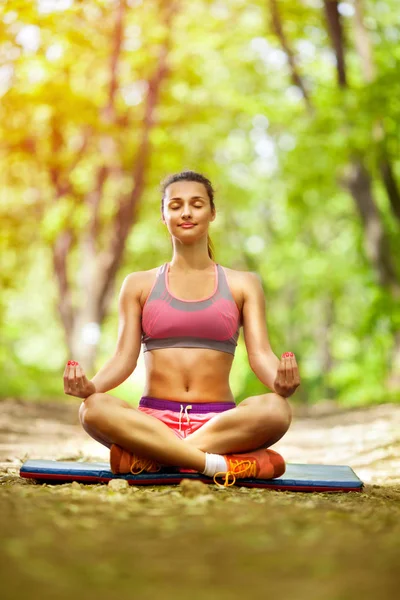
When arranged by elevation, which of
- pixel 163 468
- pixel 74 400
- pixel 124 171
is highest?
pixel 124 171

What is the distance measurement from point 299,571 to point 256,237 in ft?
76.0

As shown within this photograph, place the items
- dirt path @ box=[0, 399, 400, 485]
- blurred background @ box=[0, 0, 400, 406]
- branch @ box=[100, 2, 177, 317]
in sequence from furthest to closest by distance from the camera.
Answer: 1. branch @ box=[100, 2, 177, 317]
2. blurred background @ box=[0, 0, 400, 406]
3. dirt path @ box=[0, 399, 400, 485]

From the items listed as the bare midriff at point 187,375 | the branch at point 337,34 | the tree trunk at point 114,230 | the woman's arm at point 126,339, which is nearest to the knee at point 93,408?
the woman's arm at point 126,339

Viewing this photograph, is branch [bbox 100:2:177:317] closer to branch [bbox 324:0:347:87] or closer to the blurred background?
the blurred background

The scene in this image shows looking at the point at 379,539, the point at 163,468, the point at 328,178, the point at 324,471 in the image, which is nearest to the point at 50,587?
the point at 379,539

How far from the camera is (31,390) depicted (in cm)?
1363

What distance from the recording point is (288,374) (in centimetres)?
364

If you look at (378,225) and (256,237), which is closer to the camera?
(378,225)

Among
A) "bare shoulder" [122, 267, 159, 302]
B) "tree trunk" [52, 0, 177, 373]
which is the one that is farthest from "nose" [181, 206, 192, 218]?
"tree trunk" [52, 0, 177, 373]

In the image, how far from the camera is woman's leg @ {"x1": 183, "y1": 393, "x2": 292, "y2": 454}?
12.6ft

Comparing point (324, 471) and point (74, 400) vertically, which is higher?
point (74, 400)

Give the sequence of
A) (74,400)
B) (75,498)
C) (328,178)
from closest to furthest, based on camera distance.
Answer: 1. (75,498)
2. (328,178)
3. (74,400)

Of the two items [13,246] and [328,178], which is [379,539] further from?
[13,246]

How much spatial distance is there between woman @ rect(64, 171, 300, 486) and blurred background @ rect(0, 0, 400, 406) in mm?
6626
